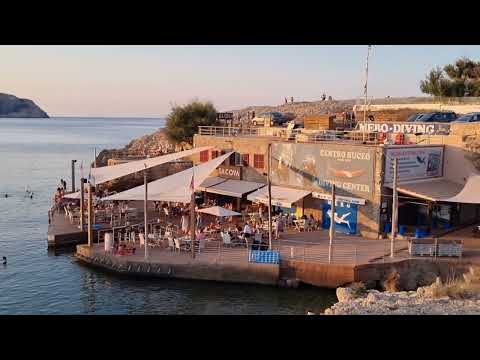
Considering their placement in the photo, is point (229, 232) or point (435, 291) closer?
point (435, 291)

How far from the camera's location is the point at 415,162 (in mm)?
22203

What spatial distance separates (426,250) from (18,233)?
19.8 m

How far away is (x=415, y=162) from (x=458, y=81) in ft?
108

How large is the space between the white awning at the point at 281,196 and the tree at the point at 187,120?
24.6 meters

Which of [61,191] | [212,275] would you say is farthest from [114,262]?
[61,191]

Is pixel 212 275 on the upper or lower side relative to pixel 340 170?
lower

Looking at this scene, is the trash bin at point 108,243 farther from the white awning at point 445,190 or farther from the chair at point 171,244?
the white awning at point 445,190

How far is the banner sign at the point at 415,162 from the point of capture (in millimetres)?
21297

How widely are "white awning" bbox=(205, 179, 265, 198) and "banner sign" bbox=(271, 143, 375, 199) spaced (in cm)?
116
